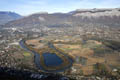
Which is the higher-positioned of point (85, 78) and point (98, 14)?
point (98, 14)

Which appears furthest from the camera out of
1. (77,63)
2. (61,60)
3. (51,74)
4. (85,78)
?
(61,60)

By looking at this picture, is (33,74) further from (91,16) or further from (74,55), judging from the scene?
(91,16)

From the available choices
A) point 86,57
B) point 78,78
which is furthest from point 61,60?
point 78,78

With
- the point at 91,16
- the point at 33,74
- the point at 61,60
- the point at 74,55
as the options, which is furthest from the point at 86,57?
the point at 91,16

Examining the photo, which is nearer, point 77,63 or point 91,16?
point 77,63

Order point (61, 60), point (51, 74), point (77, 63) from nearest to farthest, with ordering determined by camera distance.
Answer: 1. point (51, 74)
2. point (77, 63)
3. point (61, 60)

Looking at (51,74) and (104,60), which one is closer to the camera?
(51,74)

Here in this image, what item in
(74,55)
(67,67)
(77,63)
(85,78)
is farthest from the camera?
(74,55)

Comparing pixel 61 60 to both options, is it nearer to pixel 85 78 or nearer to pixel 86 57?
pixel 86 57

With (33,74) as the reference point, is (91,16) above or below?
above
